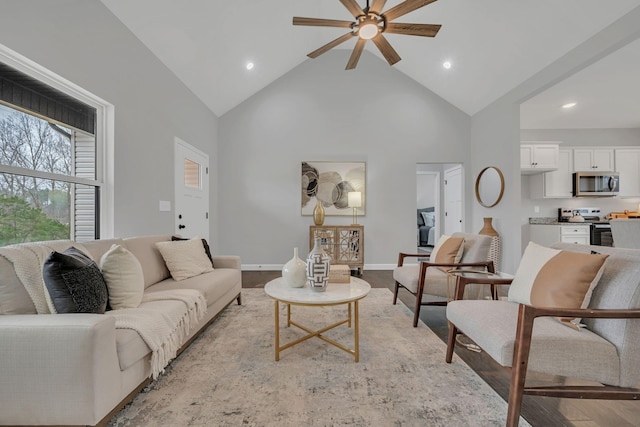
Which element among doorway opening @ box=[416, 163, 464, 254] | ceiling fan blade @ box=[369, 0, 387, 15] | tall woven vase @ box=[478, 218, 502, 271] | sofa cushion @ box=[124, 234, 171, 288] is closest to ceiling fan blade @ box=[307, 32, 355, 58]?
ceiling fan blade @ box=[369, 0, 387, 15]

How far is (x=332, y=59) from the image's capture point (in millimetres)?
5184

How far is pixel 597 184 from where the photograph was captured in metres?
4.87

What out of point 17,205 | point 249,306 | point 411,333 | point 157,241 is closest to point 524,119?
point 411,333

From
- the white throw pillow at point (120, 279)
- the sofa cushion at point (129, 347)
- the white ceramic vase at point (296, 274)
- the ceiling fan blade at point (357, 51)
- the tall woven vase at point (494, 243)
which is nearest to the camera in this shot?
the sofa cushion at point (129, 347)

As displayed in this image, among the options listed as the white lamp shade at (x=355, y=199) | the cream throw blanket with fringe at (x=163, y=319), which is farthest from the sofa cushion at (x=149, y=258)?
the white lamp shade at (x=355, y=199)

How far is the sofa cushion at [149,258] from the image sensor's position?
2346 mm

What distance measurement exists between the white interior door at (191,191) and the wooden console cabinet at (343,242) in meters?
1.73

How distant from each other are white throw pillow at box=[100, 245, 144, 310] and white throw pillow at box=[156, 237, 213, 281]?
726mm

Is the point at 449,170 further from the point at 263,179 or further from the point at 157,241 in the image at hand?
the point at 157,241

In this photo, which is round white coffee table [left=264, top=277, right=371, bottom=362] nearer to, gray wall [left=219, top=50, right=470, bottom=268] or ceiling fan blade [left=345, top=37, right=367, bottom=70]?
ceiling fan blade [left=345, top=37, right=367, bottom=70]

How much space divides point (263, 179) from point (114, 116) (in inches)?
106

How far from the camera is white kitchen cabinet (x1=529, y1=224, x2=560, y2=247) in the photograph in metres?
4.66

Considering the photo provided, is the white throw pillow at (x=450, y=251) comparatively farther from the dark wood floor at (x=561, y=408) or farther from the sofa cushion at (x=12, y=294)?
the sofa cushion at (x=12, y=294)

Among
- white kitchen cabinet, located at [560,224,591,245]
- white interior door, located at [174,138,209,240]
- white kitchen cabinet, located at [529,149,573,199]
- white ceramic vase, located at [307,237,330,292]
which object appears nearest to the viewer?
white ceramic vase, located at [307,237,330,292]
